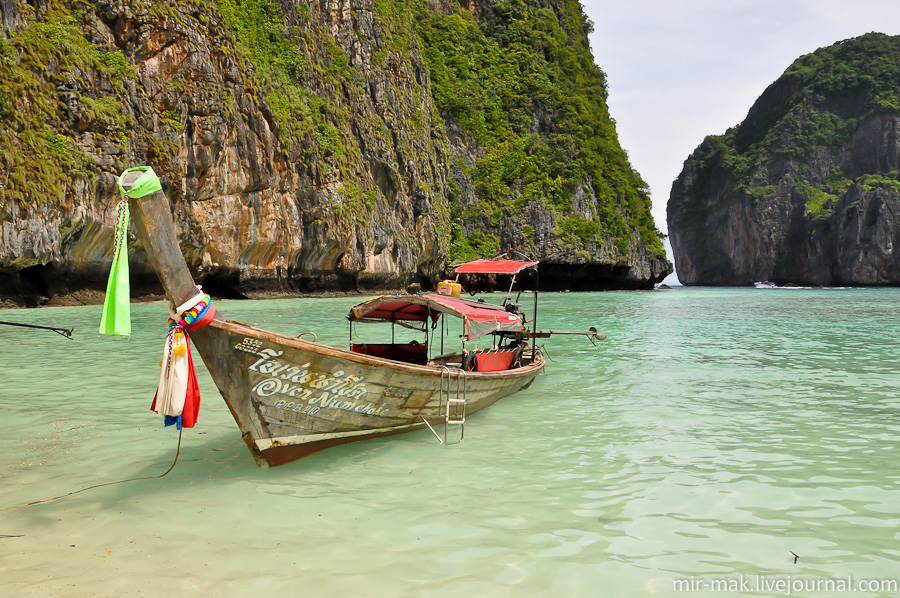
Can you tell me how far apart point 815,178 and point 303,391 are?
381ft

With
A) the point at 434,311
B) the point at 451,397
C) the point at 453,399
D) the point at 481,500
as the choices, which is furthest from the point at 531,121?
the point at 481,500

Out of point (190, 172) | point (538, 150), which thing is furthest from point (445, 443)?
point (538, 150)

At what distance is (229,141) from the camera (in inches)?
1211

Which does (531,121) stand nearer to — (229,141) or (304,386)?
(229,141)

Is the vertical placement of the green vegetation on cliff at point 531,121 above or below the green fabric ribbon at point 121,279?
above

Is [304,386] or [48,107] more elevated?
[48,107]

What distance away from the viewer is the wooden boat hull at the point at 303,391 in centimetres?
558

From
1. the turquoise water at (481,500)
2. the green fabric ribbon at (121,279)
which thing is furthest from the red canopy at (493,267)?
the green fabric ribbon at (121,279)

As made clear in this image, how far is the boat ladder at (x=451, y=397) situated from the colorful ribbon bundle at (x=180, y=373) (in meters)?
2.85

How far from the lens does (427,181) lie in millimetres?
51938

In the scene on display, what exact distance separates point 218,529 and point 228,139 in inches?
1153

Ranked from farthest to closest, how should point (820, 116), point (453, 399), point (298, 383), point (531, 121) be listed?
point (820, 116)
point (531, 121)
point (453, 399)
point (298, 383)

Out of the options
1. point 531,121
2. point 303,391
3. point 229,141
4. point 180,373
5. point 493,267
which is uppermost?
point 531,121

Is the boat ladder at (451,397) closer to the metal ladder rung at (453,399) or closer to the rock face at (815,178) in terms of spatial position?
the metal ladder rung at (453,399)
